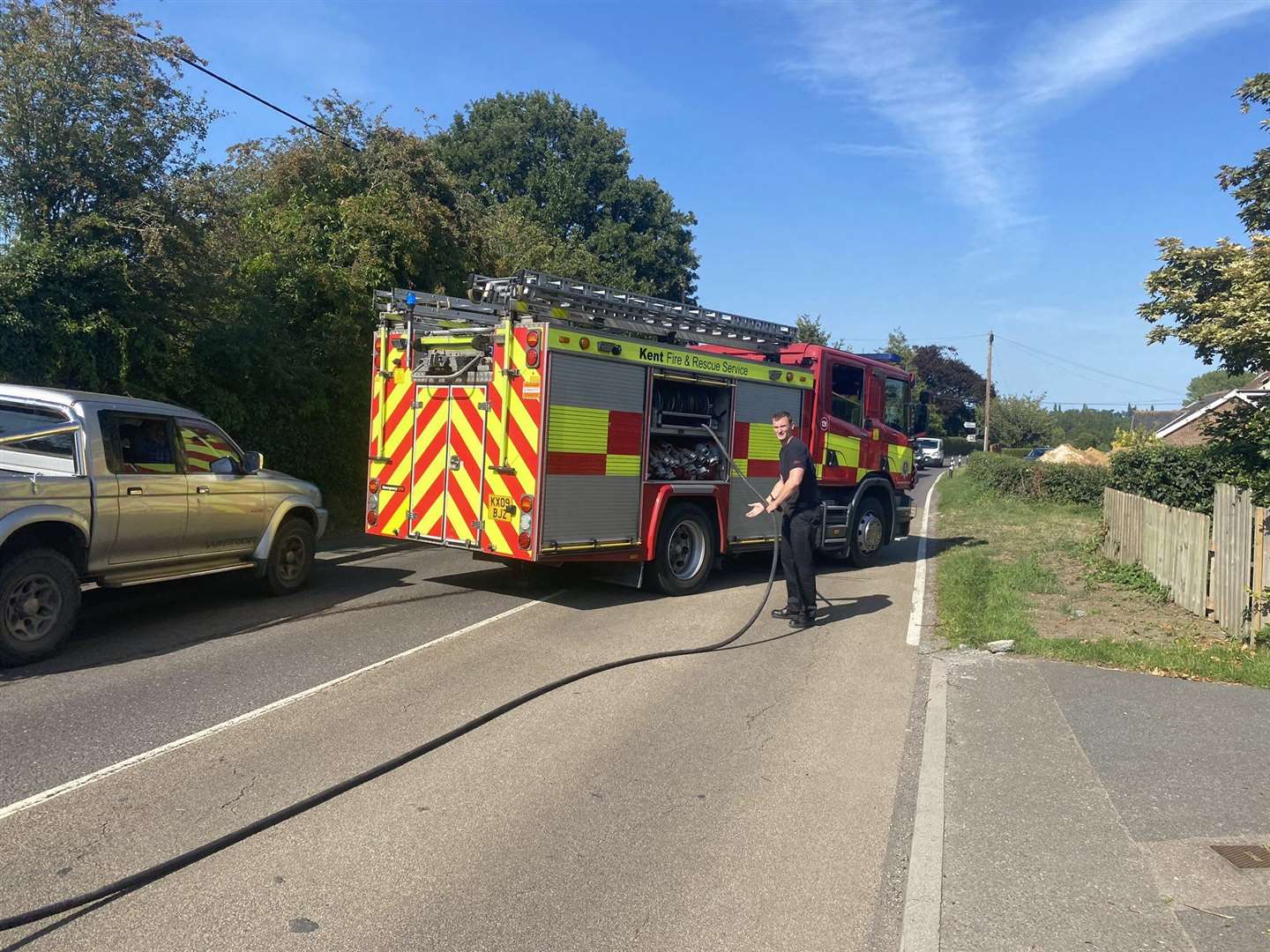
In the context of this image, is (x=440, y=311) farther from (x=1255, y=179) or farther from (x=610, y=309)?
(x=1255, y=179)

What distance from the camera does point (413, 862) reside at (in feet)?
13.8

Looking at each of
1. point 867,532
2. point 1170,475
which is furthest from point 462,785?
point 1170,475

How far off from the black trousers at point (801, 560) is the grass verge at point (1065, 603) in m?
1.38

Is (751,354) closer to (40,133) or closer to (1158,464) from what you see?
(40,133)

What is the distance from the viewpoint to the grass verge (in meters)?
8.14

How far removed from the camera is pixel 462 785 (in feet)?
16.7

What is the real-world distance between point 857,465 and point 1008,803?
28.8ft

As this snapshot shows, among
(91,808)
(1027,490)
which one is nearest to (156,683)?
(91,808)

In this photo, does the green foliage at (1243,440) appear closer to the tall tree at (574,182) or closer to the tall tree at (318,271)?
the tall tree at (318,271)

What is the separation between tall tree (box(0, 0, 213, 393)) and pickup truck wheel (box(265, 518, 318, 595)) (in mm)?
2982

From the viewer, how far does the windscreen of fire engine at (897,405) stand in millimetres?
14586

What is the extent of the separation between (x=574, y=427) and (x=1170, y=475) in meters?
15.3

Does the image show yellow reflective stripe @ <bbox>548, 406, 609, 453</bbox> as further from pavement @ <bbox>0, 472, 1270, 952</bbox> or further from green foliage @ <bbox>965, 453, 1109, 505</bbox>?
green foliage @ <bbox>965, 453, 1109, 505</bbox>

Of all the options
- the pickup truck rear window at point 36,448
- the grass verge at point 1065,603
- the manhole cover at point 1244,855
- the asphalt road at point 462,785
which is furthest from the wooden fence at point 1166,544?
the pickup truck rear window at point 36,448
